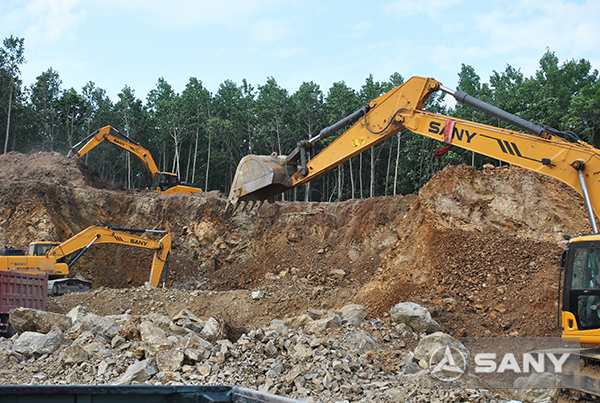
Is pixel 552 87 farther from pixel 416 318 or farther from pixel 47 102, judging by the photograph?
pixel 47 102

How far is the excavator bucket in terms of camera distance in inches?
371

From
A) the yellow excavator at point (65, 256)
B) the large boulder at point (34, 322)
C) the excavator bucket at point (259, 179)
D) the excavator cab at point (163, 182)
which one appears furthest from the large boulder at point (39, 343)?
the excavator cab at point (163, 182)

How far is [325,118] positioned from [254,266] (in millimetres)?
22753

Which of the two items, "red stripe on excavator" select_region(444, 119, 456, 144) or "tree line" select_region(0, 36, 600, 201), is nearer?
"red stripe on excavator" select_region(444, 119, 456, 144)

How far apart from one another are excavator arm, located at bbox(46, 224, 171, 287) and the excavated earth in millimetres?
2092

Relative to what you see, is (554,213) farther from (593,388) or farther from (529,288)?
(593,388)

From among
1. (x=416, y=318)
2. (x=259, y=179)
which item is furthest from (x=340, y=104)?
(x=416, y=318)

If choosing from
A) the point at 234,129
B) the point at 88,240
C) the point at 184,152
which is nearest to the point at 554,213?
the point at 88,240

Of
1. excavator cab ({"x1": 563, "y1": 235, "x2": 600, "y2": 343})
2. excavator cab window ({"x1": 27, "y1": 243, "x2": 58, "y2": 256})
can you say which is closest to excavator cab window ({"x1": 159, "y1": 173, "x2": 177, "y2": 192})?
excavator cab window ({"x1": 27, "y1": 243, "x2": 58, "y2": 256})

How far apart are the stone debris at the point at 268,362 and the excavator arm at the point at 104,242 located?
9.16 meters

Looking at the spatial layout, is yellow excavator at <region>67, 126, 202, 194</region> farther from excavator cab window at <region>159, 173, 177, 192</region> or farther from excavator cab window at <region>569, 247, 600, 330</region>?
excavator cab window at <region>569, 247, 600, 330</region>

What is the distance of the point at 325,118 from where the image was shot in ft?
133

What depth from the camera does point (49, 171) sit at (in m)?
25.8

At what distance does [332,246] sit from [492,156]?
12247 mm
